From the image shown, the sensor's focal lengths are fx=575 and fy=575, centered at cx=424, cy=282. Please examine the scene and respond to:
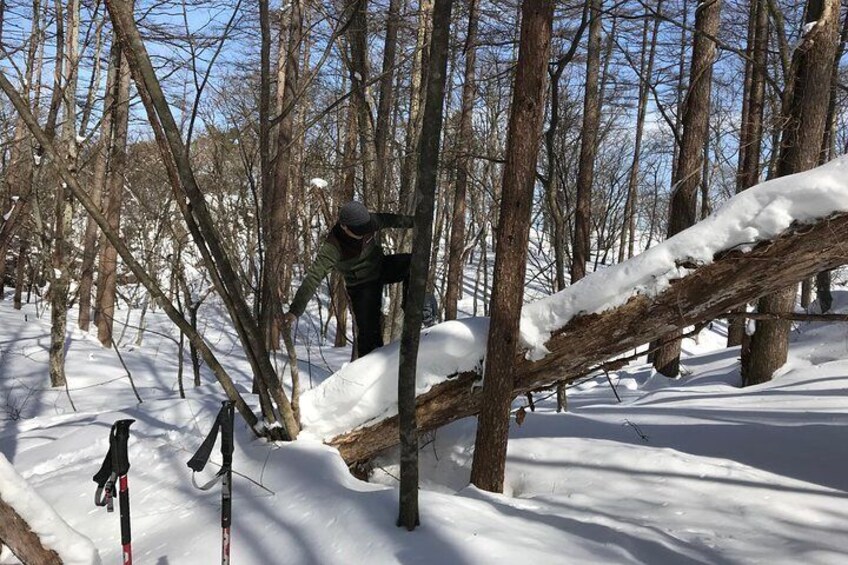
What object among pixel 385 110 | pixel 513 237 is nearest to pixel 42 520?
pixel 513 237

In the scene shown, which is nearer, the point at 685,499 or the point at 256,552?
the point at 256,552

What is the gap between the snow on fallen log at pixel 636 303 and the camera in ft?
9.23

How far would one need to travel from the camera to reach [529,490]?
11.6 feet

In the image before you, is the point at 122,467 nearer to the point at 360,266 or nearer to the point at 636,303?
the point at 360,266

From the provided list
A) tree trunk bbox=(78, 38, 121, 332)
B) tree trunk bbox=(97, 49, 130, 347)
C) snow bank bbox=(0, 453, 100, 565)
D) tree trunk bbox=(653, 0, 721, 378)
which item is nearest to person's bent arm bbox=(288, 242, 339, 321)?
snow bank bbox=(0, 453, 100, 565)

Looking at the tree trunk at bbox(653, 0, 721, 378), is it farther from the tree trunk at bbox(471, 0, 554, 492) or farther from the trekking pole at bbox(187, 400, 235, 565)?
the trekking pole at bbox(187, 400, 235, 565)

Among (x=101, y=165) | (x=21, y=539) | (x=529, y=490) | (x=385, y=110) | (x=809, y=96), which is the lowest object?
(x=529, y=490)

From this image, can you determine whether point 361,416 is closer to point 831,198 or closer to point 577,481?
point 577,481

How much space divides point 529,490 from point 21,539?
259 centimetres

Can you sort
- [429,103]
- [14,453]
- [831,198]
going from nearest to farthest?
[429,103] → [831,198] → [14,453]

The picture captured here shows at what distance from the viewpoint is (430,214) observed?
8.23 ft

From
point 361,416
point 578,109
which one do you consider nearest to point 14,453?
point 361,416

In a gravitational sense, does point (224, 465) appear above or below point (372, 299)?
below

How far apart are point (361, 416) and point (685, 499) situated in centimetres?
195
